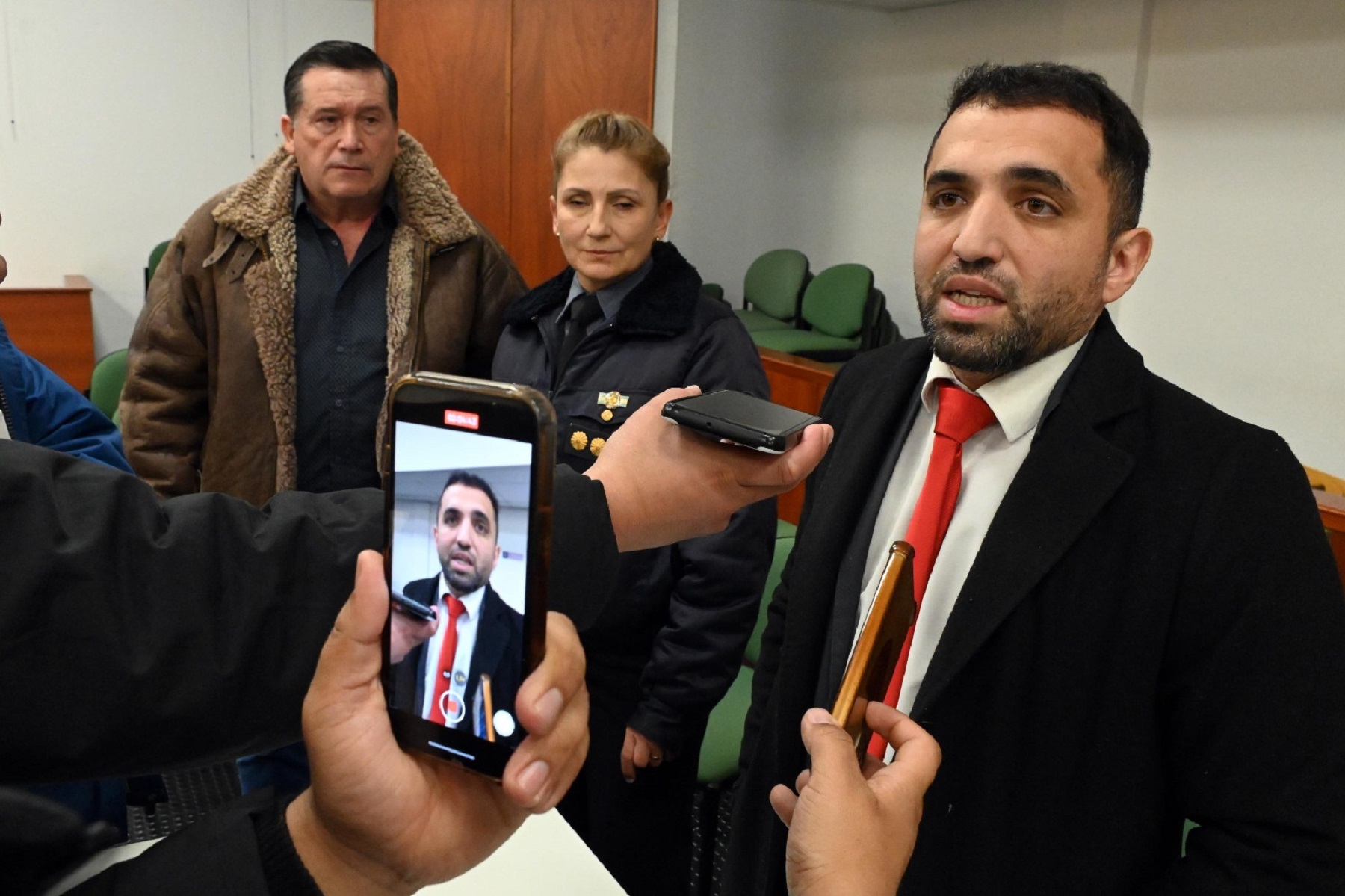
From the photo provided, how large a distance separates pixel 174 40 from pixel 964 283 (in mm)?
7051

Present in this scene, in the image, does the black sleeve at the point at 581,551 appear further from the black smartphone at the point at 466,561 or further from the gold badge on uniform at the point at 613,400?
the gold badge on uniform at the point at 613,400

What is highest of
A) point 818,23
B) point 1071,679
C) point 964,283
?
point 818,23

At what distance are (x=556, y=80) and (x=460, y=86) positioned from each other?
45cm

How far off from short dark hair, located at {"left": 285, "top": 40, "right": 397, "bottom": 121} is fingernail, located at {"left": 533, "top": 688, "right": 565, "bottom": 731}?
6.49 feet

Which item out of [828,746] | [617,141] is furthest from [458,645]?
[617,141]

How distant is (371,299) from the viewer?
→ 221 centimetres

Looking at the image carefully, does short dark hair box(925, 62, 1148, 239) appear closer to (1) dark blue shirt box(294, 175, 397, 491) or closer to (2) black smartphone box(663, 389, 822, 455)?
(2) black smartphone box(663, 389, 822, 455)

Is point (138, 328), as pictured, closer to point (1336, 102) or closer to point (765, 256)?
point (1336, 102)

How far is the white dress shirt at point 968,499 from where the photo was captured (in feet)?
4.21

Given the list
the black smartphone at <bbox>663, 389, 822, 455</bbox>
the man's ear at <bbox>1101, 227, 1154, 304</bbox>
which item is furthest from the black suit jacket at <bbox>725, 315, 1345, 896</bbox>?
the black smartphone at <bbox>663, 389, 822, 455</bbox>

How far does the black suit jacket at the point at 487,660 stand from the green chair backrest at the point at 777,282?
22.3 ft

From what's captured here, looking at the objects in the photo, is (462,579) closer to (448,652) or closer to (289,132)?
(448,652)

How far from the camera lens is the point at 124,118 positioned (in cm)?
684

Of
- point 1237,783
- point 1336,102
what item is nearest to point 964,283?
point 1237,783
